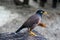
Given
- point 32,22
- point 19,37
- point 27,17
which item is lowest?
point 27,17

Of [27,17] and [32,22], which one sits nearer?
[32,22]

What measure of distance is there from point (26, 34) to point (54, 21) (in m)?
2.44

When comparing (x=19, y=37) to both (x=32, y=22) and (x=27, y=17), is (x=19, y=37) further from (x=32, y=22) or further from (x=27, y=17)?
(x=27, y=17)

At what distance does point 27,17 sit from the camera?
6070 mm

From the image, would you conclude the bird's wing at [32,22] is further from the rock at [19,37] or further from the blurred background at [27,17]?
the blurred background at [27,17]

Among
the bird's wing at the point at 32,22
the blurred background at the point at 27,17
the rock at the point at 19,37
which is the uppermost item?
the bird's wing at the point at 32,22

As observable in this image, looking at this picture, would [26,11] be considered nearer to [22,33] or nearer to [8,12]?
[8,12]

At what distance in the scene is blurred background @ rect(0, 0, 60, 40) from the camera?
5059 millimetres

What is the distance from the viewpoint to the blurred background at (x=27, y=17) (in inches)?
199

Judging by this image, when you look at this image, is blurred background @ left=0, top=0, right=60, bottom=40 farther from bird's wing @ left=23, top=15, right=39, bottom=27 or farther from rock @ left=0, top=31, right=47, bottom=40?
bird's wing @ left=23, top=15, right=39, bottom=27

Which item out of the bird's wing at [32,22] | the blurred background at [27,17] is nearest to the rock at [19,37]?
the bird's wing at [32,22]

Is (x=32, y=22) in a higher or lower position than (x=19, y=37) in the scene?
higher

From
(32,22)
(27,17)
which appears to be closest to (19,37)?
(32,22)

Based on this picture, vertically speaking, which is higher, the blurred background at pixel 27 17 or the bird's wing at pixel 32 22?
the bird's wing at pixel 32 22
